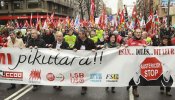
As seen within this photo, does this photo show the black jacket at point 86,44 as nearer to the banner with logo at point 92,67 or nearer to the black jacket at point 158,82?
the banner with logo at point 92,67

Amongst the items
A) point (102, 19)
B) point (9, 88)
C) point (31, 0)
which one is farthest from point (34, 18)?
point (9, 88)

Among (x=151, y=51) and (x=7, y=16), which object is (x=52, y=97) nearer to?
(x=151, y=51)

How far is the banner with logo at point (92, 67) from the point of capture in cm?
968

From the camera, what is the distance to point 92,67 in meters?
9.98

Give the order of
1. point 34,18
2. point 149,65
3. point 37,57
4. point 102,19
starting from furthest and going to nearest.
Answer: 1. point 34,18
2. point 102,19
3. point 37,57
4. point 149,65

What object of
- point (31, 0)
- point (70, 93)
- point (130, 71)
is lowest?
point (70, 93)

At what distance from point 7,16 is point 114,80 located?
6614cm

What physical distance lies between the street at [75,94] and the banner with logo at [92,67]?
12.1 inches

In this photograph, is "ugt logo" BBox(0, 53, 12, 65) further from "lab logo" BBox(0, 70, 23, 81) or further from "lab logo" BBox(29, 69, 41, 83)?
"lab logo" BBox(29, 69, 41, 83)

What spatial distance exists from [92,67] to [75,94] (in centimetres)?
85

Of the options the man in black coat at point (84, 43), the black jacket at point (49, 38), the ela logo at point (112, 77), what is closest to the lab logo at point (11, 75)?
the man in black coat at point (84, 43)

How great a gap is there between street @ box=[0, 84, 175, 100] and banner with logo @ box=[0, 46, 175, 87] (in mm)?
308

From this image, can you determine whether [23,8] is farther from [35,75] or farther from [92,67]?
[92,67]

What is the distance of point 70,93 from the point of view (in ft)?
33.7
